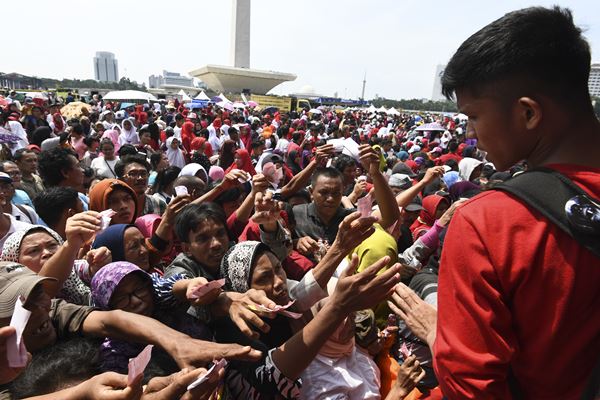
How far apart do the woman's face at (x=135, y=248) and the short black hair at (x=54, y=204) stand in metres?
1.05

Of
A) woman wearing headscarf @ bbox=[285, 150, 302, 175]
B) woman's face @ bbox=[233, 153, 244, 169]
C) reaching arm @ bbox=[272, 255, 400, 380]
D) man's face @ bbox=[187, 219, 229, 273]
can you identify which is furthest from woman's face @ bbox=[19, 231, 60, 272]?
woman wearing headscarf @ bbox=[285, 150, 302, 175]

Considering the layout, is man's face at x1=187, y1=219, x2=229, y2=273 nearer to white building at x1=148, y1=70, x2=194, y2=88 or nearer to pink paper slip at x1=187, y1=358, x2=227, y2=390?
pink paper slip at x1=187, y1=358, x2=227, y2=390

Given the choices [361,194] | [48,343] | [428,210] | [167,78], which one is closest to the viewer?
[48,343]

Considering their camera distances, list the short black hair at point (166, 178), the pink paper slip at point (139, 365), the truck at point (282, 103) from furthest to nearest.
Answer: the truck at point (282, 103) < the short black hair at point (166, 178) < the pink paper slip at point (139, 365)

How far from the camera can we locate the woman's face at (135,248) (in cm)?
245

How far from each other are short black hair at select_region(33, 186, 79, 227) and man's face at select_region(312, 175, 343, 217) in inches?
81.1

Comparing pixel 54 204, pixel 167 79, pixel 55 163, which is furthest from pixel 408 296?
pixel 167 79

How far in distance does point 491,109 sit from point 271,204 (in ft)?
6.35

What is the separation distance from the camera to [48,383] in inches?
54.8

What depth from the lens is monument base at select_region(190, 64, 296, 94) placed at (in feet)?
151

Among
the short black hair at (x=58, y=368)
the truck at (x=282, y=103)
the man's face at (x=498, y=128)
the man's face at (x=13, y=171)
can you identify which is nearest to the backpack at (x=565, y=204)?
the man's face at (x=498, y=128)

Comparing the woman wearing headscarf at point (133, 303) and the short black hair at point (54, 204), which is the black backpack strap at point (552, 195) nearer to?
the woman wearing headscarf at point (133, 303)

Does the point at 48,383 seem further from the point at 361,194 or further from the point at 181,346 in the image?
the point at 361,194

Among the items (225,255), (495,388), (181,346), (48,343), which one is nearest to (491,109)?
(495,388)
